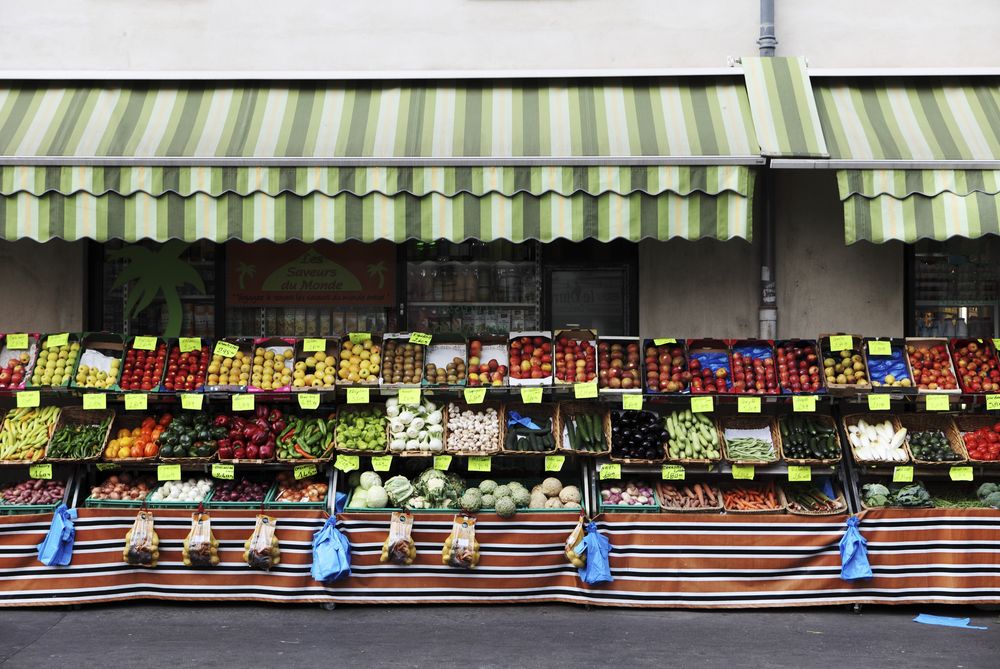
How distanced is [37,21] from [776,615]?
8004 millimetres

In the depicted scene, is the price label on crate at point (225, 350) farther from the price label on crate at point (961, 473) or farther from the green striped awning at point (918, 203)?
the price label on crate at point (961, 473)

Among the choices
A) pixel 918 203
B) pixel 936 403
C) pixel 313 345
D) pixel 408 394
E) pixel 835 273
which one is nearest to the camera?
pixel 918 203

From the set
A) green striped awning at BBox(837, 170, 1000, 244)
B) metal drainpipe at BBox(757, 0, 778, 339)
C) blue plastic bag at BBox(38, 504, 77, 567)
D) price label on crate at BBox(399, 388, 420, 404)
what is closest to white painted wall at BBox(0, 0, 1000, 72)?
metal drainpipe at BBox(757, 0, 778, 339)

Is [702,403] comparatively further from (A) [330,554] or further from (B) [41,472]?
(B) [41,472]

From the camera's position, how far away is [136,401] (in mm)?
7266

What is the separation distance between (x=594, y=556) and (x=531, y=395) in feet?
4.30

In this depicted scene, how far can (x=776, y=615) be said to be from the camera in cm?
693

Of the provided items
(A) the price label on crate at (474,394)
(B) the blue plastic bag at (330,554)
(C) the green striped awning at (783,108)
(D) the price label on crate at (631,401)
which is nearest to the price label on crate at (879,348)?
(C) the green striped awning at (783,108)

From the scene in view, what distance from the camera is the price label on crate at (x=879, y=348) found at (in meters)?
7.36

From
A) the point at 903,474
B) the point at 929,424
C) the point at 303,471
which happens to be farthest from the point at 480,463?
the point at 929,424

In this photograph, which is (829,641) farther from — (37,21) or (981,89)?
(37,21)

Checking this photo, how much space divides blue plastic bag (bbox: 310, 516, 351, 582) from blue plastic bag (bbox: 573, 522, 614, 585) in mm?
1732

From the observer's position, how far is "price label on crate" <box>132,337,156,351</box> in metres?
7.54

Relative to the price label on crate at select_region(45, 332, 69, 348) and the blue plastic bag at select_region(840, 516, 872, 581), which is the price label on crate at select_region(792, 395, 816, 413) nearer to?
the blue plastic bag at select_region(840, 516, 872, 581)
